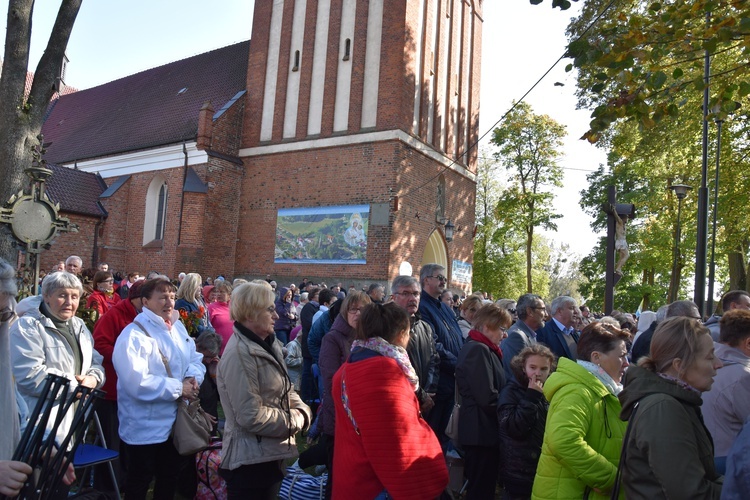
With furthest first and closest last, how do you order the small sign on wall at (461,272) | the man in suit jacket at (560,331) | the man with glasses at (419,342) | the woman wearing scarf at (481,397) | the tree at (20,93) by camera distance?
the small sign on wall at (461,272)
the tree at (20,93)
the man in suit jacket at (560,331)
the man with glasses at (419,342)
the woman wearing scarf at (481,397)

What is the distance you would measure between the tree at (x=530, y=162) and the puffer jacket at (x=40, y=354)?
2710cm

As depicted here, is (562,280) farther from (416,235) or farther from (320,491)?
(320,491)

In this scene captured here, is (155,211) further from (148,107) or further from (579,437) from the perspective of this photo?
(579,437)

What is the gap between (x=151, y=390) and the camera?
148 inches

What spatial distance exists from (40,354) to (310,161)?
15796mm

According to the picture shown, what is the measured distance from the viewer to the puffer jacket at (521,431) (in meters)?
3.69

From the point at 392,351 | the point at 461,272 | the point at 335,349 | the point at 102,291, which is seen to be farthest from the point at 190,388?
the point at 461,272

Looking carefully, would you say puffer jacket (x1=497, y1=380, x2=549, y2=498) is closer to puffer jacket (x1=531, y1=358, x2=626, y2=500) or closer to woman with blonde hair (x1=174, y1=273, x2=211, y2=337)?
puffer jacket (x1=531, y1=358, x2=626, y2=500)

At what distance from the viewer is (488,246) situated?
123 ft

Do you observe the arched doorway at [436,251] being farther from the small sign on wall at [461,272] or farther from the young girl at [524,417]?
the young girl at [524,417]

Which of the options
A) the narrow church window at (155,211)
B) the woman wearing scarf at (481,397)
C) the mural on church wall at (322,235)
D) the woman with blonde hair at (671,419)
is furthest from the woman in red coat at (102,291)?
the narrow church window at (155,211)

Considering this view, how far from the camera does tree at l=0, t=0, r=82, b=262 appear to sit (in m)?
8.54

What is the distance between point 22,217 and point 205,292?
2.80 metres

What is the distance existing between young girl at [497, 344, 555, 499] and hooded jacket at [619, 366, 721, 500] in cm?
126
